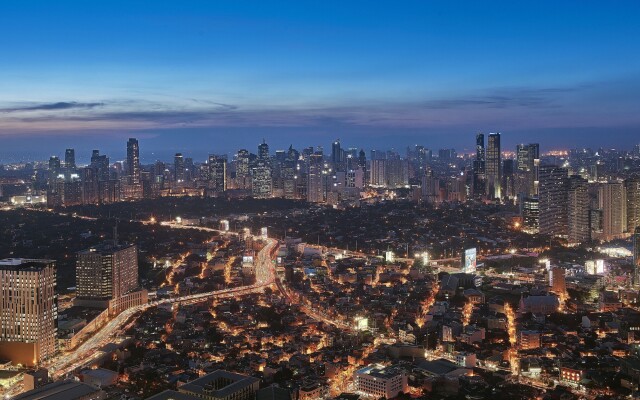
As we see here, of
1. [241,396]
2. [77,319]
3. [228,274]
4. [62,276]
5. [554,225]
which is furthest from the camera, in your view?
[554,225]

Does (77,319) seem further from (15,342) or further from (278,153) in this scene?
(278,153)

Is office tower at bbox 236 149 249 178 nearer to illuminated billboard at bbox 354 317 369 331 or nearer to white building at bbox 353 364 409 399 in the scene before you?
illuminated billboard at bbox 354 317 369 331

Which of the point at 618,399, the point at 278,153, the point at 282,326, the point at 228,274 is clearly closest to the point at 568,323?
Result: the point at 618,399

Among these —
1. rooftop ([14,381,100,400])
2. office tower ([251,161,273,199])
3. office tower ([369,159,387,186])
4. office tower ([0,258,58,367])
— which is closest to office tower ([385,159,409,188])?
office tower ([369,159,387,186])

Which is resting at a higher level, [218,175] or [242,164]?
[242,164]

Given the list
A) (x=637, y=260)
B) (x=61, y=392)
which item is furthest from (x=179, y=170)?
(x=61, y=392)

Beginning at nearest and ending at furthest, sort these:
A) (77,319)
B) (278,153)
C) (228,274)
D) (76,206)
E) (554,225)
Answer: (77,319) → (228,274) → (554,225) → (76,206) → (278,153)

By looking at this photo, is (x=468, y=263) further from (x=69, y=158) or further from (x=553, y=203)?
(x=69, y=158)
